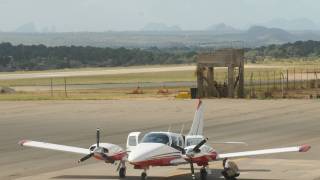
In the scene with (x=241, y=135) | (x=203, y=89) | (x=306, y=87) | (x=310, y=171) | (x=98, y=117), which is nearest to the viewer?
(x=310, y=171)

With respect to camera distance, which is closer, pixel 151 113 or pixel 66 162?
pixel 66 162

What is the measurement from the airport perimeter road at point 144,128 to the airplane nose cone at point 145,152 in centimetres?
390

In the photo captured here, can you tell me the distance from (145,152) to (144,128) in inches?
1193

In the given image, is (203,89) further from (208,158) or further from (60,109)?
(208,158)

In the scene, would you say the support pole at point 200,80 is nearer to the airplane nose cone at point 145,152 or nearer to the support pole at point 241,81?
the support pole at point 241,81

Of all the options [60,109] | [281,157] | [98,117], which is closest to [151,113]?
[98,117]

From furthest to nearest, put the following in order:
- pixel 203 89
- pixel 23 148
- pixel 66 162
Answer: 1. pixel 203 89
2. pixel 23 148
3. pixel 66 162

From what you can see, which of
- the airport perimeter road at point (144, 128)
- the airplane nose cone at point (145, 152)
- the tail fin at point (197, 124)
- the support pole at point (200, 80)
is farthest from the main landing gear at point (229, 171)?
the support pole at point (200, 80)

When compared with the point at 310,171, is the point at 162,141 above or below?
above

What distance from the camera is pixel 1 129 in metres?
61.6

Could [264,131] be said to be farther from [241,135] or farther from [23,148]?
[23,148]

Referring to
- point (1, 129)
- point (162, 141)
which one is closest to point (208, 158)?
point (162, 141)

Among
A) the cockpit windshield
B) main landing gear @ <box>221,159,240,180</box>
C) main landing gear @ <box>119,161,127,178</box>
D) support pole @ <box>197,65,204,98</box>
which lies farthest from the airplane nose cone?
support pole @ <box>197,65,204,98</box>

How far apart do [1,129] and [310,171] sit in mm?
32844
